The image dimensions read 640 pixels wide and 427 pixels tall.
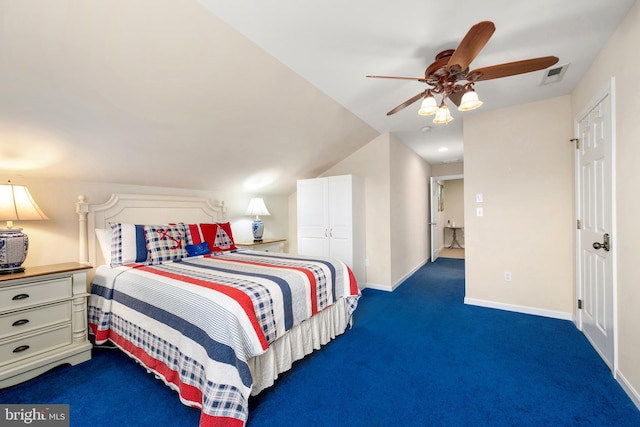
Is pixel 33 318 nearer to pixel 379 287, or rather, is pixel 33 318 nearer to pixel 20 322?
pixel 20 322

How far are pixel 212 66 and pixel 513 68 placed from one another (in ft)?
6.93

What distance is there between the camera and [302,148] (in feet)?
12.4

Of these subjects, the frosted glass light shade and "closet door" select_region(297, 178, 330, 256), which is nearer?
the frosted glass light shade

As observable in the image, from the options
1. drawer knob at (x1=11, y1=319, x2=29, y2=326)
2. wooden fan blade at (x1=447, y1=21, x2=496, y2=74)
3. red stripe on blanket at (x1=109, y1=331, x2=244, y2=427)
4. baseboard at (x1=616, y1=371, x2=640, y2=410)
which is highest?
wooden fan blade at (x1=447, y1=21, x2=496, y2=74)

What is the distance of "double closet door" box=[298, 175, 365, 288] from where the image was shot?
3.98 metres

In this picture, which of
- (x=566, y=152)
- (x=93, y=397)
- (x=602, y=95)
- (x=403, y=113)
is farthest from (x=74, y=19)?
(x=566, y=152)

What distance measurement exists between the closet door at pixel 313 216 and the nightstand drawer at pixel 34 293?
2833 millimetres

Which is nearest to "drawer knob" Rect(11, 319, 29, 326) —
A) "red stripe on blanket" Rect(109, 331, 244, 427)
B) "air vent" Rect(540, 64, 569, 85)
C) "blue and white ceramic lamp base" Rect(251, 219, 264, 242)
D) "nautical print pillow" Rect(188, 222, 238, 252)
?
"red stripe on blanket" Rect(109, 331, 244, 427)

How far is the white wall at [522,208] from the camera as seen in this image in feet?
9.80

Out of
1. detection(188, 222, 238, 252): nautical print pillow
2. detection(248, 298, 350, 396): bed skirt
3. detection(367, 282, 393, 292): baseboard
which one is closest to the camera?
detection(248, 298, 350, 396): bed skirt

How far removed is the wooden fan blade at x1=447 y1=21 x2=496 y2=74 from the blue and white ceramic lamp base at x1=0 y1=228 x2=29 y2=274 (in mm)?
3337

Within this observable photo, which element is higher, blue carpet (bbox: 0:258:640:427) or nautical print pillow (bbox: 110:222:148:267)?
nautical print pillow (bbox: 110:222:148:267)

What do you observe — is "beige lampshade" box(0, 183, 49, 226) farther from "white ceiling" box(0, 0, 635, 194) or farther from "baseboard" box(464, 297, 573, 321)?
"baseboard" box(464, 297, 573, 321)

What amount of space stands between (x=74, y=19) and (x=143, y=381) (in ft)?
7.65
